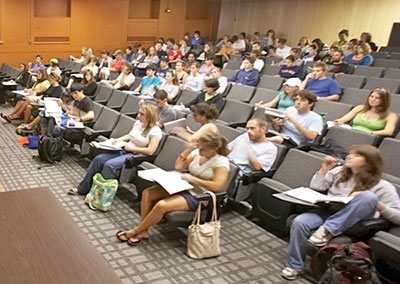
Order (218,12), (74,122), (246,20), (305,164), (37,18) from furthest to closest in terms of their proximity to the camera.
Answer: (218,12) → (246,20) → (37,18) → (74,122) → (305,164)

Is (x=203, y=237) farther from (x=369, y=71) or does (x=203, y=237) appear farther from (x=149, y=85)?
(x=369, y=71)

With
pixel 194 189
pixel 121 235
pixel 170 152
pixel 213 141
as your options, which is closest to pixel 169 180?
pixel 194 189

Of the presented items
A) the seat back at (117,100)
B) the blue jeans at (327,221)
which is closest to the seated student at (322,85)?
the seat back at (117,100)

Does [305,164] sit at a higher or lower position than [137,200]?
higher

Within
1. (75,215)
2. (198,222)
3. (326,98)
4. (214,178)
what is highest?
(326,98)

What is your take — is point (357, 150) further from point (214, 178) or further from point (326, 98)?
point (326, 98)

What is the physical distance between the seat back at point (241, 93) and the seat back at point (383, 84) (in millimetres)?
1762

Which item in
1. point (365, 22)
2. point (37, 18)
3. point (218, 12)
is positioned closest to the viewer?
point (365, 22)

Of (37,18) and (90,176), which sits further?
(37,18)

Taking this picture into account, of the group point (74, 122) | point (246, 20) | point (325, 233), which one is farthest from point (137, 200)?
point (246, 20)

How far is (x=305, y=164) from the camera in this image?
337cm

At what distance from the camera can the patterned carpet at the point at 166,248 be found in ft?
9.29

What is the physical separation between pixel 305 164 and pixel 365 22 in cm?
812

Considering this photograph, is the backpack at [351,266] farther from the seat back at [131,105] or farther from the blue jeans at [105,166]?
the seat back at [131,105]
